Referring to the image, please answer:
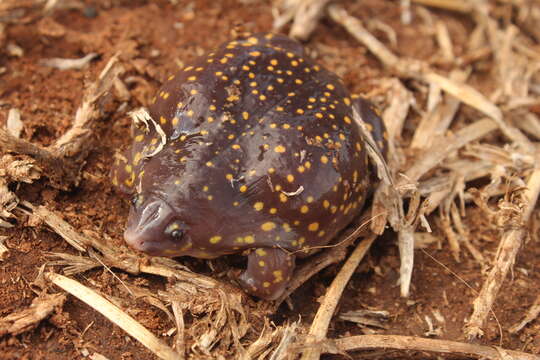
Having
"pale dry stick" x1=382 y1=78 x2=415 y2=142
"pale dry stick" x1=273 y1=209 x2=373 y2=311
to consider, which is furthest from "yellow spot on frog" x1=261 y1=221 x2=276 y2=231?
"pale dry stick" x1=382 y1=78 x2=415 y2=142

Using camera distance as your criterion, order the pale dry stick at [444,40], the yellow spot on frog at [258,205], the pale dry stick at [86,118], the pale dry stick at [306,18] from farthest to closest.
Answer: the pale dry stick at [444,40]
the pale dry stick at [306,18]
the pale dry stick at [86,118]
the yellow spot on frog at [258,205]

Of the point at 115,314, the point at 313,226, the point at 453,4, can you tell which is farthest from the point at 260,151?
the point at 453,4

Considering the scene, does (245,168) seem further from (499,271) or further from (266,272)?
(499,271)

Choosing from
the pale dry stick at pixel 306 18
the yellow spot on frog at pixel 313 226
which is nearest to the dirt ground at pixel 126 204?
the pale dry stick at pixel 306 18

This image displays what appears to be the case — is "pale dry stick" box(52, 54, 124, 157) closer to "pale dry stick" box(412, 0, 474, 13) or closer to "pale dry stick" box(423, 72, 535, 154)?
"pale dry stick" box(423, 72, 535, 154)

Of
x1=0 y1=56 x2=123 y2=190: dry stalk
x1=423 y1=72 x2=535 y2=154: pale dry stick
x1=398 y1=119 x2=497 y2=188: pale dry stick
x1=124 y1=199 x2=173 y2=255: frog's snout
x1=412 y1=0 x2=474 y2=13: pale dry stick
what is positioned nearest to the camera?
x1=124 y1=199 x2=173 y2=255: frog's snout

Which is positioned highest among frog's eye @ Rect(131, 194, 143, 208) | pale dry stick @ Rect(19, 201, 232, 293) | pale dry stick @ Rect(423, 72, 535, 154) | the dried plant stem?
pale dry stick @ Rect(423, 72, 535, 154)

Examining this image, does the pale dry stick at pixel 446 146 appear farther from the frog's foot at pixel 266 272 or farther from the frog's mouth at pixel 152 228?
the frog's mouth at pixel 152 228
